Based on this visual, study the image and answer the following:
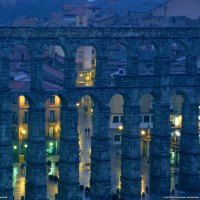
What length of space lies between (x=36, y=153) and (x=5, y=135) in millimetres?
4082

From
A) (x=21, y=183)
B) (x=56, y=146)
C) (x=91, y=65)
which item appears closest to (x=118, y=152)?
(x=56, y=146)

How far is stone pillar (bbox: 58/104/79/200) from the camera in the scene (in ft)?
264

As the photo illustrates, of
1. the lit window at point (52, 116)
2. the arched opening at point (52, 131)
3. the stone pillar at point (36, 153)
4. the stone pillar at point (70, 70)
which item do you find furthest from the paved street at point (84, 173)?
the stone pillar at point (70, 70)

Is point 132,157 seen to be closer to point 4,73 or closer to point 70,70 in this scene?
point 70,70

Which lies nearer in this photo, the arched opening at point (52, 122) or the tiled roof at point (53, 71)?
the arched opening at point (52, 122)

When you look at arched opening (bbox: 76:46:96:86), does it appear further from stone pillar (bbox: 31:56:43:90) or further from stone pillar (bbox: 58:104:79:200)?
stone pillar (bbox: 31:56:43:90)

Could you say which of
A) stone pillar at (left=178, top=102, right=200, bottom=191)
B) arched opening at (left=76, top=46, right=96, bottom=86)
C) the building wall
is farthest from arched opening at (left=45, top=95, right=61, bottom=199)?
the building wall

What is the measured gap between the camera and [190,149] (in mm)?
88500

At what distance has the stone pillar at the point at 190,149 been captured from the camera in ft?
290

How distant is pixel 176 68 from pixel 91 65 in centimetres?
4184

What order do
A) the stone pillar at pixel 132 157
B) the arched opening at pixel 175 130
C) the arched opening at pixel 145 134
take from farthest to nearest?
the arched opening at pixel 175 130
the arched opening at pixel 145 134
the stone pillar at pixel 132 157

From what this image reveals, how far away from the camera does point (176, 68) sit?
113688mm

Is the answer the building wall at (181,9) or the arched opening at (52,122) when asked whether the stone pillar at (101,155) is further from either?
the building wall at (181,9)

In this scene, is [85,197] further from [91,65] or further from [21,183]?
[91,65]
